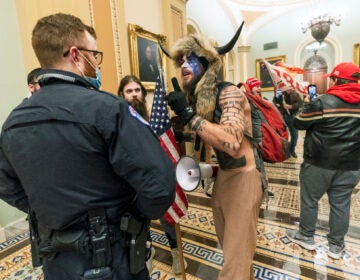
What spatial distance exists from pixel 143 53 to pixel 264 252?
340 centimetres

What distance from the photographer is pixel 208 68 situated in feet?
4.94

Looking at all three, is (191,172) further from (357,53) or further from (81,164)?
(357,53)

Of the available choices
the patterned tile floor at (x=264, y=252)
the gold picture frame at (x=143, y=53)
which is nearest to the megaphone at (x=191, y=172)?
the patterned tile floor at (x=264, y=252)

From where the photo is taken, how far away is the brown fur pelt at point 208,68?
1419 mm

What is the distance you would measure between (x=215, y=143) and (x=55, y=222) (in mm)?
834

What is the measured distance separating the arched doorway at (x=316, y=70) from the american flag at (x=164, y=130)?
1018cm

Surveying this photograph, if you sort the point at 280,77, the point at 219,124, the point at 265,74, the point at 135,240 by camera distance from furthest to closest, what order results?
1. the point at 265,74
2. the point at 280,77
3. the point at 219,124
4. the point at 135,240

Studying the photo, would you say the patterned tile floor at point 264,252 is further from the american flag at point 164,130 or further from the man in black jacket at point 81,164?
the man in black jacket at point 81,164

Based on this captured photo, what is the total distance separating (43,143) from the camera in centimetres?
87

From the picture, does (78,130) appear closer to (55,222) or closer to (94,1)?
(55,222)

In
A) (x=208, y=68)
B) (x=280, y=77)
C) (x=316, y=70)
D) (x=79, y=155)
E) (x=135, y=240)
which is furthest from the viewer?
(x=316, y=70)

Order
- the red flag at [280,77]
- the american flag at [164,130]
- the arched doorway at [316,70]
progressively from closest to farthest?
the american flag at [164,130], the red flag at [280,77], the arched doorway at [316,70]

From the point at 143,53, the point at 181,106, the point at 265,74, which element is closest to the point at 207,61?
the point at 181,106

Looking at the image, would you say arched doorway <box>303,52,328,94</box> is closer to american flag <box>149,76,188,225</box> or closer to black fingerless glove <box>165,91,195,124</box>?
american flag <box>149,76,188,225</box>
